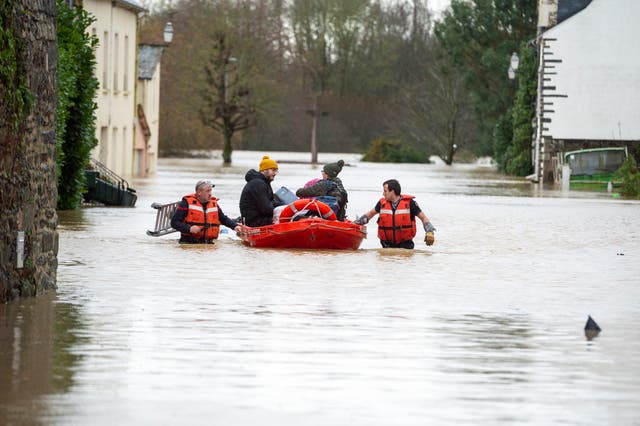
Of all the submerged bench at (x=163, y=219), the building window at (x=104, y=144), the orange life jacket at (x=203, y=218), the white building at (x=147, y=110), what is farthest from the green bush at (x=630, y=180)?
the orange life jacket at (x=203, y=218)

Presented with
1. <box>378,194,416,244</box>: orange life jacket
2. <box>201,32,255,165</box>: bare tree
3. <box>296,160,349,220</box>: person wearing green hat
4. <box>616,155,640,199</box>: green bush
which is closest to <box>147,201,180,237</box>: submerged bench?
<box>296,160,349,220</box>: person wearing green hat

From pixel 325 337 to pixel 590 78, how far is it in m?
50.4

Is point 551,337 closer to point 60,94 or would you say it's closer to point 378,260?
point 378,260

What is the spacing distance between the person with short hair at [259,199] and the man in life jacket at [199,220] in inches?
10.7

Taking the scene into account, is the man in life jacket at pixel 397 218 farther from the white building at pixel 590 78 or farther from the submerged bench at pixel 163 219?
the white building at pixel 590 78

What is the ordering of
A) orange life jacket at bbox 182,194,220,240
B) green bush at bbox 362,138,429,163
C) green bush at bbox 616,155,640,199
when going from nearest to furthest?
1. orange life jacket at bbox 182,194,220,240
2. green bush at bbox 616,155,640,199
3. green bush at bbox 362,138,429,163

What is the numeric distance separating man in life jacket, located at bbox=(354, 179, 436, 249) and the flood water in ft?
1.02

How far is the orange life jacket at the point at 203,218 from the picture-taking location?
22219 millimetres

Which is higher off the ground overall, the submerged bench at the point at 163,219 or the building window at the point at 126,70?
the building window at the point at 126,70

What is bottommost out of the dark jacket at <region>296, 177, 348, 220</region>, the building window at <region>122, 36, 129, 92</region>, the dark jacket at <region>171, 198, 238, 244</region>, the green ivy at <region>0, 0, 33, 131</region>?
the dark jacket at <region>171, 198, 238, 244</region>

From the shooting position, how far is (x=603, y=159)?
58.9 m

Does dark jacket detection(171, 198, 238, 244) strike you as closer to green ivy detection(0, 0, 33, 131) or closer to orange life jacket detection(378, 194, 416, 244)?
orange life jacket detection(378, 194, 416, 244)

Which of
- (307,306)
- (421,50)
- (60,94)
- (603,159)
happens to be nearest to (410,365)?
(307,306)

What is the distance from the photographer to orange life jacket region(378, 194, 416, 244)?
858 inches
